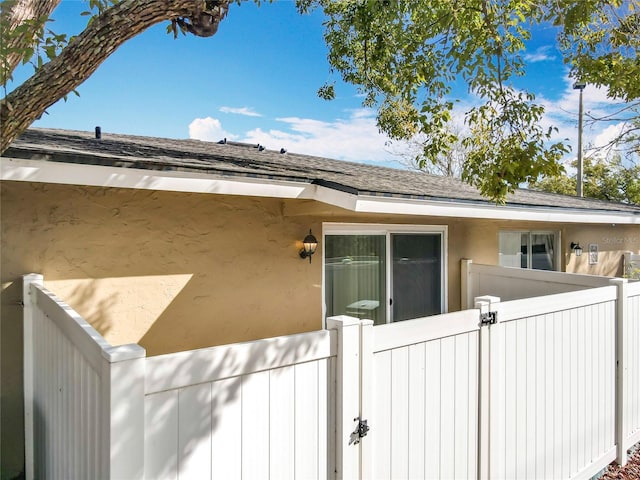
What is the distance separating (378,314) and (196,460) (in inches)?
173

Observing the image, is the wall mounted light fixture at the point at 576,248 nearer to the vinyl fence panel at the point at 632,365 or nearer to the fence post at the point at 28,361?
the vinyl fence panel at the point at 632,365

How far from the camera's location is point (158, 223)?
435cm

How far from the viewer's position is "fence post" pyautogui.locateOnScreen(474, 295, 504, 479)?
329 centimetres

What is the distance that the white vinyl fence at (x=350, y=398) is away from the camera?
1.93 meters

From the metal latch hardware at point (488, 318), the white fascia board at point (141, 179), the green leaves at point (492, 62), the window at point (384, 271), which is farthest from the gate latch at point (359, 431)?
the green leaves at point (492, 62)

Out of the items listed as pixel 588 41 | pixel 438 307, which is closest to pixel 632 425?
pixel 438 307

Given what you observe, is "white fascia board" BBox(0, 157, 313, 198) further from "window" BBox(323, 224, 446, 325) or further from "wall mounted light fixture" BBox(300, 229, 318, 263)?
"window" BBox(323, 224, 446, 325)

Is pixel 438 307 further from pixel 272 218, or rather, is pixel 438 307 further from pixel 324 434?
pixel 324 434

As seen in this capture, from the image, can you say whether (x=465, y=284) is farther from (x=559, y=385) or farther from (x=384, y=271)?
(x=559, y=385)

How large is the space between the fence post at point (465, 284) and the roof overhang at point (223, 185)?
1400mm

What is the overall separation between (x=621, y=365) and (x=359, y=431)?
12.2 feet

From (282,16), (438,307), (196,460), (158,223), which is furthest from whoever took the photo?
(282,16)

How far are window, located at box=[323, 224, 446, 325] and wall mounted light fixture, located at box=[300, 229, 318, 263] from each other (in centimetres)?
38

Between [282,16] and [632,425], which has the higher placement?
[282,16]
